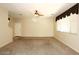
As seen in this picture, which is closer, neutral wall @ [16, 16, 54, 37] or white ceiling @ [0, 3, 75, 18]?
white ceiling @ [0, 3, 75, 18]

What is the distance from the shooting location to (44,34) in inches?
551

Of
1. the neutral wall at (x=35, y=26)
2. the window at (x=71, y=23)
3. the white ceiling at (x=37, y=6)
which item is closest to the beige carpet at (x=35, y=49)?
the window at (x=71, y=23)

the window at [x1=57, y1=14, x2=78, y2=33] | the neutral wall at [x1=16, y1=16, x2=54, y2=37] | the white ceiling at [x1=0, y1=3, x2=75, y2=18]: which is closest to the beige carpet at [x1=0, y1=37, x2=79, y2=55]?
the window at [x1=57, y1=14, x2=78, y2=33]

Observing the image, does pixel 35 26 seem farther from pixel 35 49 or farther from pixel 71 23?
pixel 35 49

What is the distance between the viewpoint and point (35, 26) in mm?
14148

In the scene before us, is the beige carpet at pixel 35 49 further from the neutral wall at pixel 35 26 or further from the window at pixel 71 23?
the neutral wall at pixel 35 26

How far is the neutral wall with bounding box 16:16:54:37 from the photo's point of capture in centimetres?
1397

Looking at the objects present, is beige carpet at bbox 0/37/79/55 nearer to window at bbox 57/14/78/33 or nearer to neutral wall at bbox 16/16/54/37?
window at bbox 57/14/78/33

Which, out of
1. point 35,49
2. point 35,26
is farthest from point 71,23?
point 35,26

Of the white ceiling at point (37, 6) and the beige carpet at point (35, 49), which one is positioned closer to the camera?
the beige carpet at point (35, 49)

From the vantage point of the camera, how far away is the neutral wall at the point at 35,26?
45.8 ft
